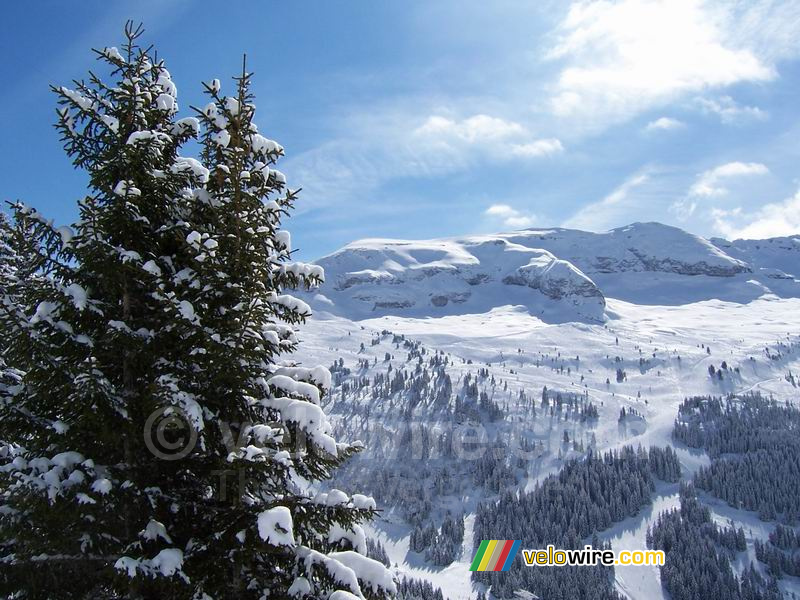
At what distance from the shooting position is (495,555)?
450 ft

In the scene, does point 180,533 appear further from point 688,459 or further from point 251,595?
point 688,459

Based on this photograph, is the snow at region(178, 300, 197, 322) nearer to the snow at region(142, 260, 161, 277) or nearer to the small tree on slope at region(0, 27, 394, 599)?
the small tree on slope at region(0, 27, 394, 599)

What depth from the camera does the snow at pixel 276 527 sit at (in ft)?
23.8

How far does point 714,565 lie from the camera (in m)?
123

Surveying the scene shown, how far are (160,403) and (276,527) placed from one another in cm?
272

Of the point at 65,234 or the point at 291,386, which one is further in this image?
the point at 291,386

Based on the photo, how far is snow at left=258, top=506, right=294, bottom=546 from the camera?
285 inches

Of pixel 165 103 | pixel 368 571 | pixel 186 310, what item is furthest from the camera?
pixel 165 103

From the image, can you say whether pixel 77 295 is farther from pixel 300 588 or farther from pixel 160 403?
pixel 300 588

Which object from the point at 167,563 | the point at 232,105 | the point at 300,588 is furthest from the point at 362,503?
the point at 232,105

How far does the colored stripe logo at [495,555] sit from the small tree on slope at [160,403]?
5527 inches

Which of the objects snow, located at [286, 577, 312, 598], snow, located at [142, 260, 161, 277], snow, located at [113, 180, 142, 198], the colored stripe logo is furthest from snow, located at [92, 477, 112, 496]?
the colored stripe logo

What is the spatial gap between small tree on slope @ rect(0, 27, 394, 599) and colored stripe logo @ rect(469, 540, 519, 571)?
140392 millimetres

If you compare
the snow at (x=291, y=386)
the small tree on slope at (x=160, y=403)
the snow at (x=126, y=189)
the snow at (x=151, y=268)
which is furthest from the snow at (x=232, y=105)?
the snow at (x=291, y=386)
